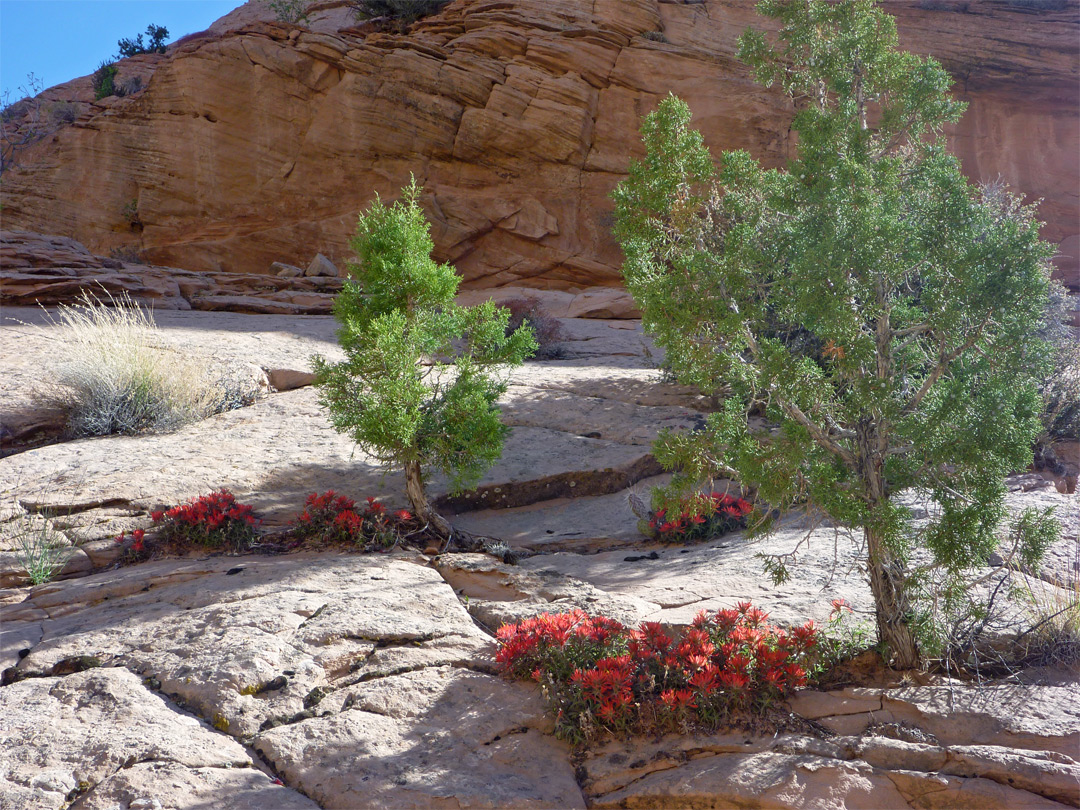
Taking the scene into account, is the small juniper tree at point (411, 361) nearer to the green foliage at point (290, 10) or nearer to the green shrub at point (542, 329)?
the green shrub at point (542, 329)

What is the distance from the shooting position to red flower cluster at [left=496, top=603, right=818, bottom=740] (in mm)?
3357

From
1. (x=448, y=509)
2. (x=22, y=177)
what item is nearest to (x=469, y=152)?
(x=22, y=177)

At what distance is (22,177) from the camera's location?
1942cm

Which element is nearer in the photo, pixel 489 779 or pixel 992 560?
pixel 489 779

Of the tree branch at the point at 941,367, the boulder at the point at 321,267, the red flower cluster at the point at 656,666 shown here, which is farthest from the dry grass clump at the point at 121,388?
the boulder at the point at 321,267

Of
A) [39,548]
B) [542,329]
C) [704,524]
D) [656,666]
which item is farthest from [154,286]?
[656,666]

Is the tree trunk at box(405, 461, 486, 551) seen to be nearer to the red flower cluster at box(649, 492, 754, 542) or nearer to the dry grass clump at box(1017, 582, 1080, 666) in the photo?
the red flower cluster at box(649, 492, 754, 542)

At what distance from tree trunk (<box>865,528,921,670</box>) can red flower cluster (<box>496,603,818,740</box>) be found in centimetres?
36

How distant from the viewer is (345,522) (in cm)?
562

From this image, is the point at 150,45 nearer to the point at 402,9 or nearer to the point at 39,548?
the point at 402,9

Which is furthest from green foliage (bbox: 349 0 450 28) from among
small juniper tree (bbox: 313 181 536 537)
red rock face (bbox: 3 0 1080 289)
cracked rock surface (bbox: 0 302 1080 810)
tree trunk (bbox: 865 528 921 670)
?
tree trunk (bbox: 865 528 921 670)

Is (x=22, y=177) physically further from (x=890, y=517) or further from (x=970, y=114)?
(x=970, y=114)

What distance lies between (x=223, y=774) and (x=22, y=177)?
21.7 meters

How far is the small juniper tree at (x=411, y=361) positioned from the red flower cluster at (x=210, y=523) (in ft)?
3.33
